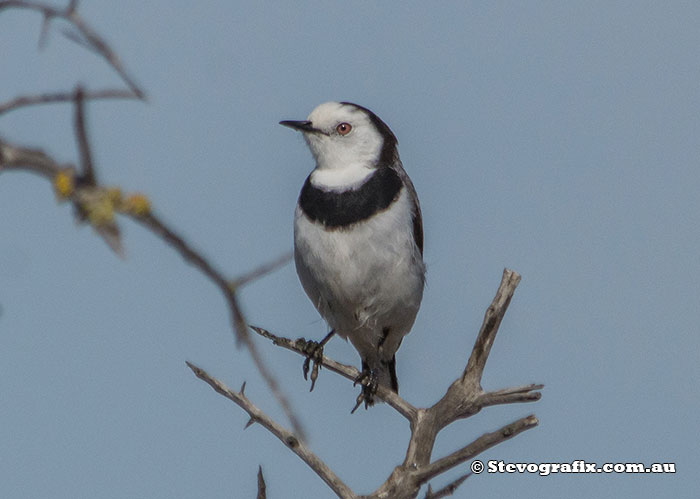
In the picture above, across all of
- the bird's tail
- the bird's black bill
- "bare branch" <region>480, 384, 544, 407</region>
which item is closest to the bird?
the bird's black bill

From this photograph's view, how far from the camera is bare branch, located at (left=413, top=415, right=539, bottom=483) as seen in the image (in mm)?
5227

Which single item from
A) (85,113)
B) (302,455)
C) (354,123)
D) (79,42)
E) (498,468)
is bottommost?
(85,113)

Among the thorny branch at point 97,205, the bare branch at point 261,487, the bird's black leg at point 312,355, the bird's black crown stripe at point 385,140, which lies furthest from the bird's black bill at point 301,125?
the thorny branch at point 97,205

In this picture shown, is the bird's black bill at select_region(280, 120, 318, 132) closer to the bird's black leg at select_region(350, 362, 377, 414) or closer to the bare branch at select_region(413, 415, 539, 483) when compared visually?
the bird's black leg at select_region(350, 362, 377, 414)

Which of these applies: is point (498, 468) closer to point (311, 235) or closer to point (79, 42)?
point (311, 235)

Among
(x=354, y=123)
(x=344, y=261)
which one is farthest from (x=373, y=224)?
(x=354, y=123)

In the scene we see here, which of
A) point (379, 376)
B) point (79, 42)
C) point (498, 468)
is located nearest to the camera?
point (79, 42)

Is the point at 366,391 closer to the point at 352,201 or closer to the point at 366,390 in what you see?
the point at 366,390

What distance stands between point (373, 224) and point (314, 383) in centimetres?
149

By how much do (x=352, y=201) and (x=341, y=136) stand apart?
75 cm

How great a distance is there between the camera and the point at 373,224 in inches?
310

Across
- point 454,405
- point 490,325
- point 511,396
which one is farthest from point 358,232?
point 511,396

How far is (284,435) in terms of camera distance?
6.00 metres

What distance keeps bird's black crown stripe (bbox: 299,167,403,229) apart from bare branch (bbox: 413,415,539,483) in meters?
2.73
